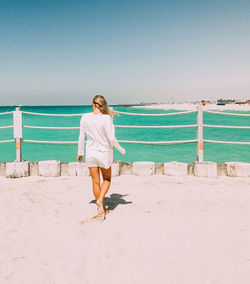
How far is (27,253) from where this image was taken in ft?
8.18

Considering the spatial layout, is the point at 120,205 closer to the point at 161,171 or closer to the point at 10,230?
the point at 10,230

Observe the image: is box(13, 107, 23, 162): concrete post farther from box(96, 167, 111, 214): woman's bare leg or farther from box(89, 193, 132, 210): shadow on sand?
box(96, 167, 111, 214): woman's bare leg

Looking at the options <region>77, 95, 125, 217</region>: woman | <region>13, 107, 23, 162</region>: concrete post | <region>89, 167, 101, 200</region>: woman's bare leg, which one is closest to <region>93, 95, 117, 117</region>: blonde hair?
<region>77, 95, 125, 217</region>: woman

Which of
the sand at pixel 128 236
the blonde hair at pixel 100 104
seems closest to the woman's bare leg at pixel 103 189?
the sand at pixel 128 236

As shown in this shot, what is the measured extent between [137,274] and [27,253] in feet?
3.63

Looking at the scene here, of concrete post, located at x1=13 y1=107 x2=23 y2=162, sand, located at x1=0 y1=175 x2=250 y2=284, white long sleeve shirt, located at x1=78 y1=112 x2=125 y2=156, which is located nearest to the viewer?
sand, located at x1=0 y1=175 x2=250 y2=284

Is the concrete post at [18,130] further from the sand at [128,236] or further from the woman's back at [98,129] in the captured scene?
the woman's back at [98,129]

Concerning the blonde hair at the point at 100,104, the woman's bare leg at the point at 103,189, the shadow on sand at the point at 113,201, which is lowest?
the shadow on sand at the point at 113,201

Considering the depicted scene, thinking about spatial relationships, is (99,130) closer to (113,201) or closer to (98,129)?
(98,129)

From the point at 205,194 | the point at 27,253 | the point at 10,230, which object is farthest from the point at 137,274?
the point at 205,194

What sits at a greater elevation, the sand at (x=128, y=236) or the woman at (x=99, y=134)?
the woman at (x=99, y=134)

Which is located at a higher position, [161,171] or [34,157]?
[161,171]

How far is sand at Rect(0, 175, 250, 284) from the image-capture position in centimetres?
219

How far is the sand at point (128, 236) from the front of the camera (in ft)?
7.17
